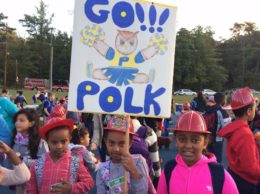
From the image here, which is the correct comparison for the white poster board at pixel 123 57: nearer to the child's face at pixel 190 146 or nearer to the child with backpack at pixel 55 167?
the child with backpack at pixel 55 167

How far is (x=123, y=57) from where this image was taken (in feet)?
11.5

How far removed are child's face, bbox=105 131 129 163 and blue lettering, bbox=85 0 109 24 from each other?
878mm

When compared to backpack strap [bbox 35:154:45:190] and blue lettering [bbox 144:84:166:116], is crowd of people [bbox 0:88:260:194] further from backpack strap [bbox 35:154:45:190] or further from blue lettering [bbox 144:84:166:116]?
blue lettering [bbox 144:84:166:116]

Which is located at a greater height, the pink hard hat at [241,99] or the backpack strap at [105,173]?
the pink hard hat at [241,99]

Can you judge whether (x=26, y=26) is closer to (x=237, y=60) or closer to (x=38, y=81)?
(x=38, y=81)

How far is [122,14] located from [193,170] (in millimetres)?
1327

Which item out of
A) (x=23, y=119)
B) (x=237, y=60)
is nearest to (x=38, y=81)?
(x=237, y=60)

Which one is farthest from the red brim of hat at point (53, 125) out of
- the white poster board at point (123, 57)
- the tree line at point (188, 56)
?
the tree line at point (188, 56)

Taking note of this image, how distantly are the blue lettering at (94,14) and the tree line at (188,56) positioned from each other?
3177 inches

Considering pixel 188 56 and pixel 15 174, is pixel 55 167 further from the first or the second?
pixel 188 56

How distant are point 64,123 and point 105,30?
2.65 ft

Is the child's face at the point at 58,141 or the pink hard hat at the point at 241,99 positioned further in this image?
the pink hard hat at the point at 241,99

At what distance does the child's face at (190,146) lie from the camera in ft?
9.60

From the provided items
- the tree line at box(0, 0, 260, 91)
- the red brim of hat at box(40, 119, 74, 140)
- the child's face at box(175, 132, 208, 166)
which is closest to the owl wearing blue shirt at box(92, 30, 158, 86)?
the red brim of hat at box(40, 119, 74, 140)
